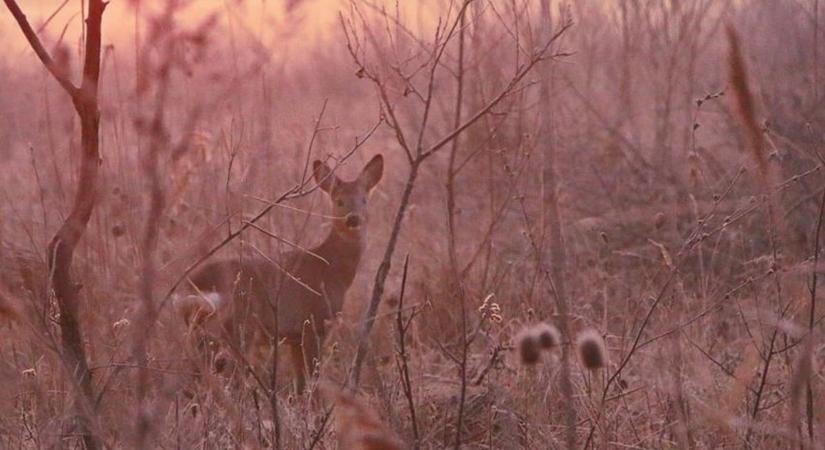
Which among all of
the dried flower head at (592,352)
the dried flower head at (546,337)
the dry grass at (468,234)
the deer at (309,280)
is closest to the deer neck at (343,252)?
the deer at (309,280)

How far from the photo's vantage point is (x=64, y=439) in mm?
3756

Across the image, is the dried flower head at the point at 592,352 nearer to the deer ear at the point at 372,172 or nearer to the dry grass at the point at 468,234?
the dry grass at the point at 468,234

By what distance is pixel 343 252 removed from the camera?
6852 millimetres

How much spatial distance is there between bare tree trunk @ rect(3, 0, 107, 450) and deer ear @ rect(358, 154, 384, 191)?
3819mm

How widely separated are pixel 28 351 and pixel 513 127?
3.10 m

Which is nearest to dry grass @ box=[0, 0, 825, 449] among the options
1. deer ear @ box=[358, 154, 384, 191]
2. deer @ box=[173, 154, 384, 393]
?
deer @ box=[173, 154, 384, 393]

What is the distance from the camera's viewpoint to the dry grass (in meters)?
2.87

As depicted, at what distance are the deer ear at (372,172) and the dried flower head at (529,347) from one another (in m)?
4.41

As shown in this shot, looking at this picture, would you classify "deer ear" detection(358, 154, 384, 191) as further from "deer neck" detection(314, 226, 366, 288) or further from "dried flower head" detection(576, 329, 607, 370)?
"dried flower head" detection(576, 329, 607, 370)

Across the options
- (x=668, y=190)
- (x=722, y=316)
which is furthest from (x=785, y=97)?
(x=722, y=316)

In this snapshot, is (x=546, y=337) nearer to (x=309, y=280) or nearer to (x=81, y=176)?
(x=81, y=176)

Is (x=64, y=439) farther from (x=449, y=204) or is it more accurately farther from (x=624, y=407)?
(x=624, y=407)

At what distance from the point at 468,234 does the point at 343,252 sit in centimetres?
105

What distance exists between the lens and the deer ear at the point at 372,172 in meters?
7.02
